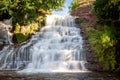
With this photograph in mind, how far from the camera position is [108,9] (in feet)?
115

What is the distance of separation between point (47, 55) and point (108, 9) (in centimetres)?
789

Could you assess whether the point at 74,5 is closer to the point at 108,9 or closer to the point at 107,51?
the point at 108,9

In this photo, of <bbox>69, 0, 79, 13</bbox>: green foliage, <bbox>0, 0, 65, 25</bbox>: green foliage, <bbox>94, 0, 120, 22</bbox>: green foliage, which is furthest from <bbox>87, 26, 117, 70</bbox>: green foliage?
<bbox>69, 0, 79, 13</bbox>: green foliage

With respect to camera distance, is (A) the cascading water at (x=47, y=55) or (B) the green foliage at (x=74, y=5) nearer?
(A) the cascading water at (x=47, y=55)

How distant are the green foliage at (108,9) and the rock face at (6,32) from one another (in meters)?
11.0

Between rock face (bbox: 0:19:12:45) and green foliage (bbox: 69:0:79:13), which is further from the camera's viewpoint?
green foliage (bbox: 69:0:79:13)

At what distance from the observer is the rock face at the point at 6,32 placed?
40.6 m

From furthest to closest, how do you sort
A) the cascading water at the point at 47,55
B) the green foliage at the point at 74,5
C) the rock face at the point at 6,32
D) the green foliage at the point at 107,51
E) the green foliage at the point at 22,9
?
the green foliage at the point at 74,5, the green foliage at the point at 22,9, the rock face at the point at 6,32, the cascading water at the point at 47,55, the green foliage at the point at 107,51

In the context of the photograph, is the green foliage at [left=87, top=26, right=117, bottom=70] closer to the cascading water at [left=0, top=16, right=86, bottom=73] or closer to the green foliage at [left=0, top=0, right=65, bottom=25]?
the cascading water at [left=0, top=16, right=86, bottom=73]

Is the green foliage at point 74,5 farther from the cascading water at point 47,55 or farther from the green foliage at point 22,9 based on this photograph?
the cascading water at point 47,55

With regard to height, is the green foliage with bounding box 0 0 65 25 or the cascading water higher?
the green foliage with bounding box 0 0 65 25

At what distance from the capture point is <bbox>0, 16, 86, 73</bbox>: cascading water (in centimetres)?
3154

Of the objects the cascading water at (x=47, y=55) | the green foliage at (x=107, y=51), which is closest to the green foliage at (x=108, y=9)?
the cascading water at (x=47, y=55)

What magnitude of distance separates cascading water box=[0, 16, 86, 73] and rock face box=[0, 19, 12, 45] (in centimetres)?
334
